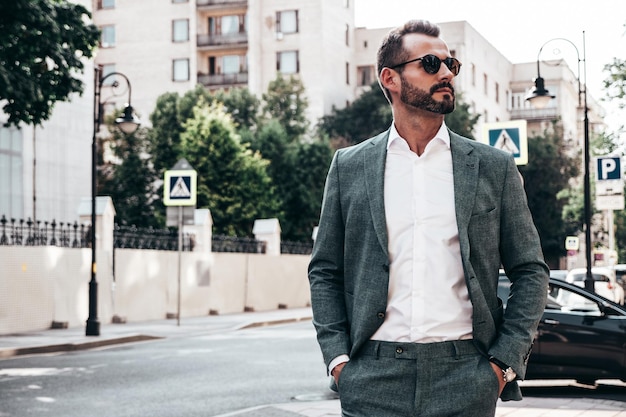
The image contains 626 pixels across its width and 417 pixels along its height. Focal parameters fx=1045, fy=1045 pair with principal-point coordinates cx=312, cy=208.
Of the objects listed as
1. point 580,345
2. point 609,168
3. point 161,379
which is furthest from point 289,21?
point 580,345

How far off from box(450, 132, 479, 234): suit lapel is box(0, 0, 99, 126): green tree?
15746 millimetres

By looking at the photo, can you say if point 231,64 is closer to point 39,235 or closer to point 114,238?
point 114,238

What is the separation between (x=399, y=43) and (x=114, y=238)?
23.2 m

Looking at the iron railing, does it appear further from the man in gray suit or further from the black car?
the man in gray suit

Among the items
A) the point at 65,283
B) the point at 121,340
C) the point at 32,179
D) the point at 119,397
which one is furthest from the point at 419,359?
the point at 32,179

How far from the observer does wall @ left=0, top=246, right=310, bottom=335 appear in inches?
875

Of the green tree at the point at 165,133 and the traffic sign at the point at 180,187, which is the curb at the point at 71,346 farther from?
the green tree at the point at 165,133

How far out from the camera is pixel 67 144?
37.8m

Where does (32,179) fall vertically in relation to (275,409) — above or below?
above

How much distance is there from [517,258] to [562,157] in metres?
60.6

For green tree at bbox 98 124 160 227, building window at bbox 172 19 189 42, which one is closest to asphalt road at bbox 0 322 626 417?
green tree at bbox 98 124 160 227

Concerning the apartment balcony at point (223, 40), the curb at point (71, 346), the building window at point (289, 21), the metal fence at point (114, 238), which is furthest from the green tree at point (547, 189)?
the curb at point (71, 346)

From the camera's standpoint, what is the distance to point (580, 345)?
11492 millimetres

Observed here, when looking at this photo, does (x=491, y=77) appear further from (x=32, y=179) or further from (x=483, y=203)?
(x=483, y=203)
